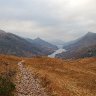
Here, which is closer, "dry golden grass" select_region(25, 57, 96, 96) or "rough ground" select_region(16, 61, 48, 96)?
"rough ground" select_region(16, 61, 48, 96)

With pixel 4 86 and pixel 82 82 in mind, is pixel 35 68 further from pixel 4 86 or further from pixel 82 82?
pixel 4 86

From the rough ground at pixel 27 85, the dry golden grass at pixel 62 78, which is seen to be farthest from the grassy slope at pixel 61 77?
the rough ground at pixel 27 85

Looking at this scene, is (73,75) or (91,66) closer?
(73,75)

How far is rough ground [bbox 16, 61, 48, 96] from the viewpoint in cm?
4069

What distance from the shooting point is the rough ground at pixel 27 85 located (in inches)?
1602

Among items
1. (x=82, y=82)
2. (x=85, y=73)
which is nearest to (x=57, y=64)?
(x=85, y=73)

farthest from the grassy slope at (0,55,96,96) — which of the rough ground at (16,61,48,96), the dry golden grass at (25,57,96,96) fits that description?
the rough ground at (16,61,48,96)

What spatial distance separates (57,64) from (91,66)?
10.7 meters

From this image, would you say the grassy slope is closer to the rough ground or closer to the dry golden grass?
the dry golden grass

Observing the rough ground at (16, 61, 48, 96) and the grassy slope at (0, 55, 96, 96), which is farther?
the grassy slope at (0, 55, 96, 96)

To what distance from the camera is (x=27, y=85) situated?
44500 mm

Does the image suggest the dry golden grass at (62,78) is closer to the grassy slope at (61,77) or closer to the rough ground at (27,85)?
the grassy slope at (61,77)

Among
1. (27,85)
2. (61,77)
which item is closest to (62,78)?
(61,77)

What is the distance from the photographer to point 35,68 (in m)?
54.9
